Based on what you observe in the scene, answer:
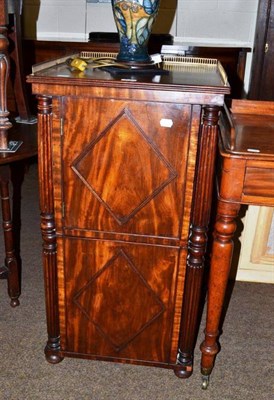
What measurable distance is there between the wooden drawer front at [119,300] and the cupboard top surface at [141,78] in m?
0.51

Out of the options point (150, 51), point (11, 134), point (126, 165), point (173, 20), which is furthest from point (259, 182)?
point (173, 20)

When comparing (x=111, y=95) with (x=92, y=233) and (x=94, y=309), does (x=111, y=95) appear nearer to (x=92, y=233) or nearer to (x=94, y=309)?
(x=92, y=233)

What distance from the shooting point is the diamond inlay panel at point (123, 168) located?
1361 mm

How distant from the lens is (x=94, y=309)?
1.62 meters

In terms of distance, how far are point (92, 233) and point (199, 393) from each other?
2.25 feet

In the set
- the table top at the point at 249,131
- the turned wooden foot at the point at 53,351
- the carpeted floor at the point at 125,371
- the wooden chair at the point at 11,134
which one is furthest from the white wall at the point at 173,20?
the turned wooden foot at the point at 53,351

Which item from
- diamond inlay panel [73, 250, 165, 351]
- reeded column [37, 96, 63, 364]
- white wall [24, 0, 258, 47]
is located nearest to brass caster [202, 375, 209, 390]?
diamond inlay panel [73, 250, 165, 351]

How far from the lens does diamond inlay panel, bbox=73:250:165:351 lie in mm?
1548

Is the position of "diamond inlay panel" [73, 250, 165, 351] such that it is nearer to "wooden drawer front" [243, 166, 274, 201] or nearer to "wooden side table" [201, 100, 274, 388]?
"wooden side table" [201, 100, 274, 388]

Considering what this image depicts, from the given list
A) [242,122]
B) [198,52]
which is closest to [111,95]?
[242,122]

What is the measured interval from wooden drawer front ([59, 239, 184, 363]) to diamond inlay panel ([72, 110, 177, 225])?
0.16m

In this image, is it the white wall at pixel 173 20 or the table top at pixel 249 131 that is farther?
the white wall at pixel 173 20

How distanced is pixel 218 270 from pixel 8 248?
37.0 inches

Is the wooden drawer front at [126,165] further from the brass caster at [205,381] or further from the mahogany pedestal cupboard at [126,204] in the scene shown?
the brass caster at [205,381]
